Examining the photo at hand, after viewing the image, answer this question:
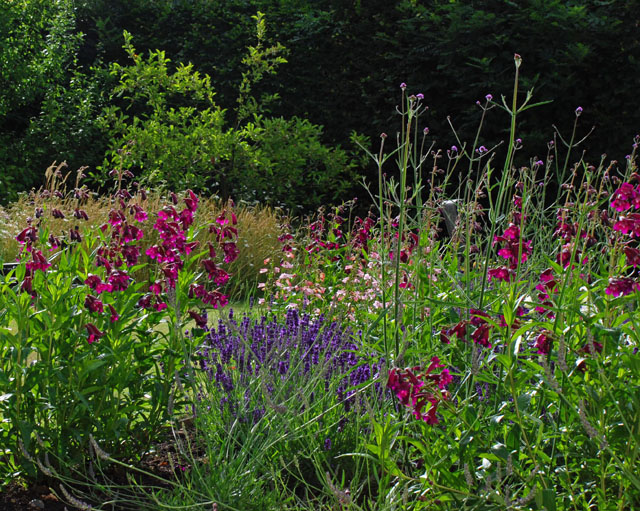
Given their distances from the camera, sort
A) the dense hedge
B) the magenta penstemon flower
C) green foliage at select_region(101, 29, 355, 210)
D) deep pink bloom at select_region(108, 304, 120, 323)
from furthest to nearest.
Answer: green foliage at select_region(101, 29, 355, 210) < the dense hedge < deep pink bloom at select_region(108, 304, 120, 323) < the magenta penstemon flower

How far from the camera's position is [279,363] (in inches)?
118

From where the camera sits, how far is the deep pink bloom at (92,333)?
245cm

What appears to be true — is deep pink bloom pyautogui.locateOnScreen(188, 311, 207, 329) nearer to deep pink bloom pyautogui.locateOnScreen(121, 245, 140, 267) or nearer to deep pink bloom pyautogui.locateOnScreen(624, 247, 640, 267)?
deep pink bloom pyautogui.locateOnScreen(121, 245, 140, 267)

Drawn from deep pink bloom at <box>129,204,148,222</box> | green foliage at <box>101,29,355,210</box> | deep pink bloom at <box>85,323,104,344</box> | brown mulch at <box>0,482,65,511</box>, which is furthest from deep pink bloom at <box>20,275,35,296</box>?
green foliage at <box>101,29,355,210</box>

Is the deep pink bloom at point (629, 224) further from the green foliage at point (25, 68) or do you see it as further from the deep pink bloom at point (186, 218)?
the green foliage at point (25, 68)

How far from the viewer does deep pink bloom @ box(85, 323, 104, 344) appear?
8.02 ft

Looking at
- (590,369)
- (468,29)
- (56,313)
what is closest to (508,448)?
(590,369)

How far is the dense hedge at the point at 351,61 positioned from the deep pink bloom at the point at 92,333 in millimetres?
6346

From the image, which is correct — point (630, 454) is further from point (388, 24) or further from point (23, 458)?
point (388, 24)

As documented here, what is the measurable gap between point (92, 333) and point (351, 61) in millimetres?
8304

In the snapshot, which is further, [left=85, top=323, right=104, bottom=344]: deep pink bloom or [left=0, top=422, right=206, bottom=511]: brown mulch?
[left=0, top=422, right=206, bottom=511]: brown mulch

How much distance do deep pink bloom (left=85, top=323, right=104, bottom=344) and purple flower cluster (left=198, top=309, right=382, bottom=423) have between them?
47 centimetres

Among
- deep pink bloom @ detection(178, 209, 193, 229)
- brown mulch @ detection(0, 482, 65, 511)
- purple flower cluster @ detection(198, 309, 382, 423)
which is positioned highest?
deep pink bloom @ detection(178, 209, 193, 229)

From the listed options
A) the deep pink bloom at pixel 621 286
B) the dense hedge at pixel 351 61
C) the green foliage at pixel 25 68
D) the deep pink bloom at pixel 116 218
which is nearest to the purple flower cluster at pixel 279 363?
the deep pink bloom at pixel 116 218
